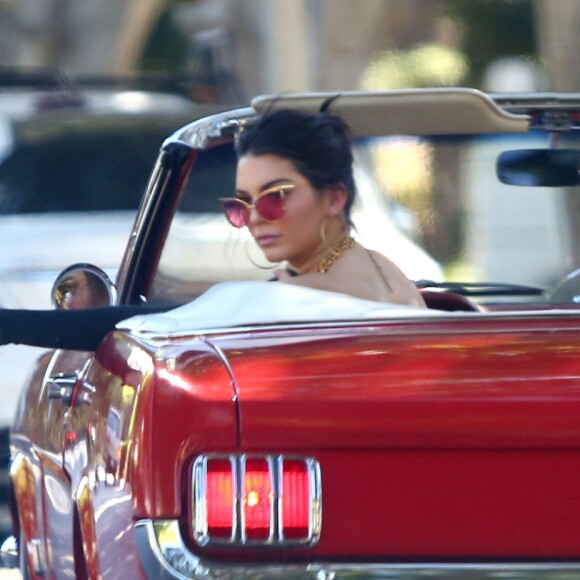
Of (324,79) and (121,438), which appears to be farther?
(324,79)

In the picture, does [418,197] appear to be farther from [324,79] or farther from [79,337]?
[324,79]

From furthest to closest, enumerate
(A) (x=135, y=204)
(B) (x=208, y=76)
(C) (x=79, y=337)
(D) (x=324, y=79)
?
(D) (x=324, y=79)
(B) (x=208, y=76)
(A) (x=135, y=204)
(C) (x=79, y=337)

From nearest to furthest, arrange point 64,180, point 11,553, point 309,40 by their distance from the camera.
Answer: point 11,553, point 64,180, point 309,40

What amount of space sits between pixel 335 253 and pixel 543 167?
0.79 meters

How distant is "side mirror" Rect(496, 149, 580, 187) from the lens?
14.2ft

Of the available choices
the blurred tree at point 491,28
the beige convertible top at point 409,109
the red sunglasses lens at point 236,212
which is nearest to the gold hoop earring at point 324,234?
the red sunglasses lens at point 236,212

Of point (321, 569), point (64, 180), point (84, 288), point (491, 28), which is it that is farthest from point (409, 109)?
point (491, 28)

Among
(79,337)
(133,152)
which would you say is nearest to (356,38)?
(133,152)

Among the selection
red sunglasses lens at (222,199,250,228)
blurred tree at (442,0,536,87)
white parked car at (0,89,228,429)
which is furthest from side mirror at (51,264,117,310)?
blurred tree at (442,0,536,87)

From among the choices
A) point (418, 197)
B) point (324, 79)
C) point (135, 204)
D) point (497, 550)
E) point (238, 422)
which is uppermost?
point (324, 79)

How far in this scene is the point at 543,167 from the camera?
4.33 metres

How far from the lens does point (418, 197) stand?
15.3 feet

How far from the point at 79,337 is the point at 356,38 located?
12.6 metres

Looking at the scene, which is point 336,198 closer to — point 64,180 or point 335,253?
point 335,253
